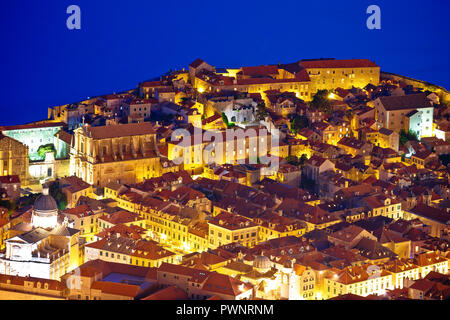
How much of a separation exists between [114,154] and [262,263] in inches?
399

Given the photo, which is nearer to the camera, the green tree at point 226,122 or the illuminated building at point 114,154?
the illuminated building at point 114,154

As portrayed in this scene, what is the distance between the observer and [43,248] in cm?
2278

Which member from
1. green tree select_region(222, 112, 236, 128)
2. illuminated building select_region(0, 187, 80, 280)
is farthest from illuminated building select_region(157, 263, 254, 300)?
green tree select_region(222, 112, 236, 128)

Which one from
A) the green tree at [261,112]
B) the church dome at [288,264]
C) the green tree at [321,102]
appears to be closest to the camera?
the church dome at [288,264]

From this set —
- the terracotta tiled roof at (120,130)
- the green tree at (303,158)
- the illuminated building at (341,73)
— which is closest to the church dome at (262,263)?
the green tree at (303,158)

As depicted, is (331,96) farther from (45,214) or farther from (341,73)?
(45,214)

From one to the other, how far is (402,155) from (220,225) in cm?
1077

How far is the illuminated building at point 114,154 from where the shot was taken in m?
29.6

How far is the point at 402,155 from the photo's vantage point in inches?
1298

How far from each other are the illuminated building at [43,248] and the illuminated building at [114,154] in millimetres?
5524

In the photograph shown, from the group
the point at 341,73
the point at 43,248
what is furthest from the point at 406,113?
the point at 43,248

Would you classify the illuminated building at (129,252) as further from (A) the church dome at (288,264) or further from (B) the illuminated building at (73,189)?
(B) the illuminated building at (73,189)

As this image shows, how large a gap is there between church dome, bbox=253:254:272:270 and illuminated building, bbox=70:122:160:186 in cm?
930
